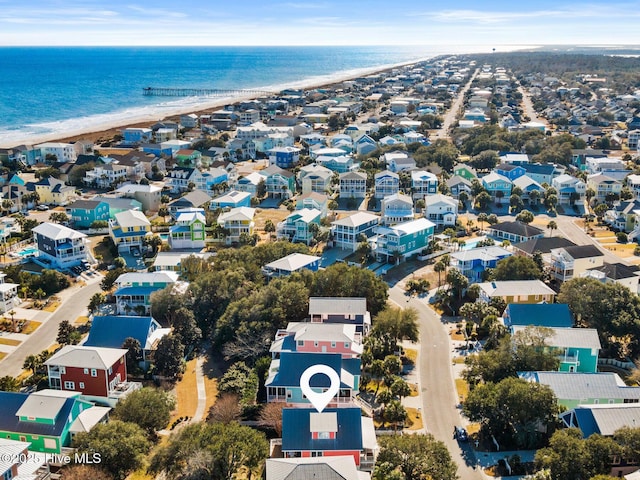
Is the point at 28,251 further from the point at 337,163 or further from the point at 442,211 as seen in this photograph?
the point at 337,163

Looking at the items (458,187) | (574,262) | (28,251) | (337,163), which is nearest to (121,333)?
(28,251)

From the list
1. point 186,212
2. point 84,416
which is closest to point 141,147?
point 186,212

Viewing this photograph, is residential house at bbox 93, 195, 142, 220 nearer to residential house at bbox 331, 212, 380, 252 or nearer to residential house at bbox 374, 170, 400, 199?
residential house at bbox 331, 212, 380, 252

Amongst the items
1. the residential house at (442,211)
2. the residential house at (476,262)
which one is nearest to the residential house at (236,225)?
the residential house at (442,211)

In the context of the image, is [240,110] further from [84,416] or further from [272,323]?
[84,416]

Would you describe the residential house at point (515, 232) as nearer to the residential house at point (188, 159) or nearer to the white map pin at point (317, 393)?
the white map pin at point (317, 393)

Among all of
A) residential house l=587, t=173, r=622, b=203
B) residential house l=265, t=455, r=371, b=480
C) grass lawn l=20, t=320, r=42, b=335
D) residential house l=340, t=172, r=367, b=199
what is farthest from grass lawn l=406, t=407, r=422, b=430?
residential house l=587, t=173, r=622, b=203
